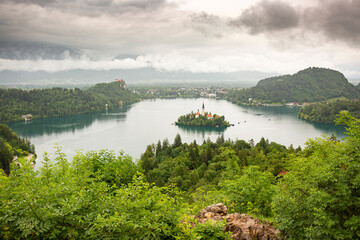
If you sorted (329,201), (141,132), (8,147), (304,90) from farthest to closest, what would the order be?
(304,90), (141,132), (8,147), (329,201)

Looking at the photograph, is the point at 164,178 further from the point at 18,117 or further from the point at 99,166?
the point at 18,117

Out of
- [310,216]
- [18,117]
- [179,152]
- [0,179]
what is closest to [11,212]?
[0,179]

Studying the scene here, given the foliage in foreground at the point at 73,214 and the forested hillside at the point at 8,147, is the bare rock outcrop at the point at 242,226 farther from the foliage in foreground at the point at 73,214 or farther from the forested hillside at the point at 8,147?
the forested hillside at the point at 8,147

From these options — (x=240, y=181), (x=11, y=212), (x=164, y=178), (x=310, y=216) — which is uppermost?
(x=11, y=212)

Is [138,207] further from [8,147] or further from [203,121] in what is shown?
[203,121]

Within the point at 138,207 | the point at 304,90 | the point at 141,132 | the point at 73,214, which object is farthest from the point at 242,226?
the point at 304,90

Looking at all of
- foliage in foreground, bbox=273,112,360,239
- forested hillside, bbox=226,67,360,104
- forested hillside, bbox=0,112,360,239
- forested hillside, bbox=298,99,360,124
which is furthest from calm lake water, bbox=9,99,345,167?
forested hillside, bbox=226,67,360,104
